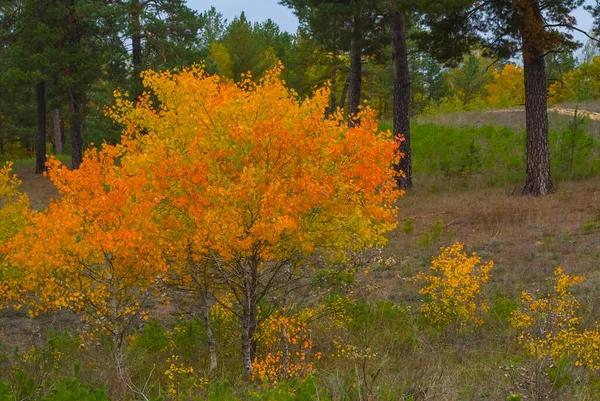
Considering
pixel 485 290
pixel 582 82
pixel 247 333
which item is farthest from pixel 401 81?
pixel 582 82

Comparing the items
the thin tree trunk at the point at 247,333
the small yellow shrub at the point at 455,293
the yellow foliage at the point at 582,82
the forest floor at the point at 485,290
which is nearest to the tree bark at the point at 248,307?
the thin tree trunk at the point at 247,333

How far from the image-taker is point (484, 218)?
1294cm

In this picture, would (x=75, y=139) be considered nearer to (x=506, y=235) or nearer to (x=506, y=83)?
(x=506, y=235)

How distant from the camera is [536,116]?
1393 cm

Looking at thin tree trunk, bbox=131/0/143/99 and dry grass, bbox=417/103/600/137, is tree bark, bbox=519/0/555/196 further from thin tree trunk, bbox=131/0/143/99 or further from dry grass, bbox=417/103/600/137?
thin tree trunk, bbox=131/0/143/99

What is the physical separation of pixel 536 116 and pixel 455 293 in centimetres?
861

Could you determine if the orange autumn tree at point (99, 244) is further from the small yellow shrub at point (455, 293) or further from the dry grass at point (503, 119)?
the dry grass at point (503, 119)

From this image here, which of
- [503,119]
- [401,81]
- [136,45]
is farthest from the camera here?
[503,119]

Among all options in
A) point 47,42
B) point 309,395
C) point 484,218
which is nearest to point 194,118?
point 309,395

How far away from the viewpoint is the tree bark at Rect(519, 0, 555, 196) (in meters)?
13.5

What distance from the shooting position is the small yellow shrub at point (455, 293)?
270 inches

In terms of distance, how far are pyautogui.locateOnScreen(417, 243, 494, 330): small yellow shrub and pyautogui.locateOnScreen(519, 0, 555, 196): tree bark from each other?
24.5ft

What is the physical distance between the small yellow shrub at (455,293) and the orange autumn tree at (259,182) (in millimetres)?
1197

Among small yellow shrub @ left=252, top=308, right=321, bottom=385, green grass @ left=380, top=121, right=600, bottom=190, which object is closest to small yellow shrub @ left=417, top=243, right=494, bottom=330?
small yellow shrub @ left=252, top=308, right=321, bottom=385
